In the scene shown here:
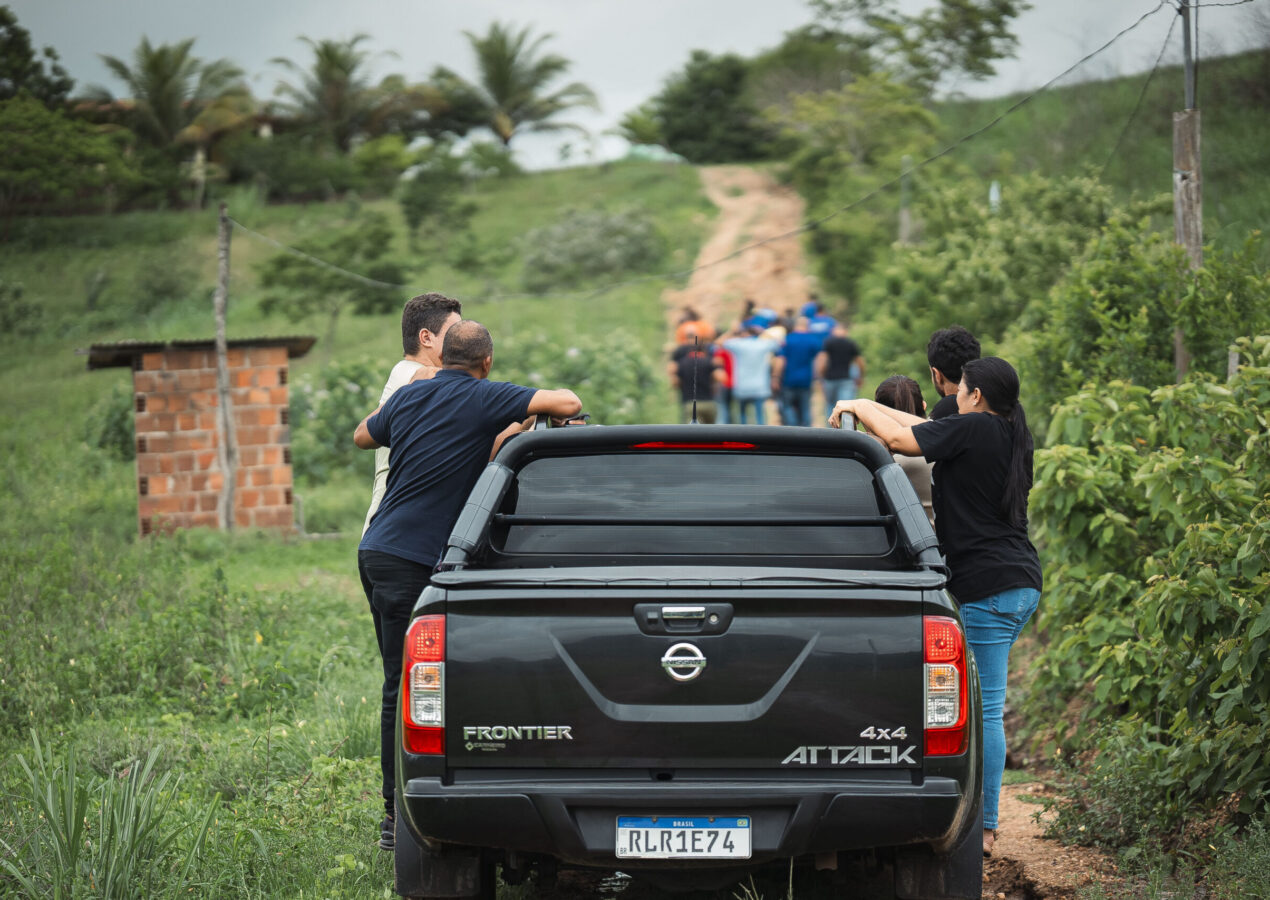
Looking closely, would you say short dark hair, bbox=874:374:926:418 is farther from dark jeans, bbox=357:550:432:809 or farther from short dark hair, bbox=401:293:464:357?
dark jeans, bbox=357:550:432:809

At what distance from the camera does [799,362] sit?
1800 cm

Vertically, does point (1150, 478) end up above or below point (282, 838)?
above

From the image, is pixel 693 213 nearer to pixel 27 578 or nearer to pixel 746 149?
pixel 746 149

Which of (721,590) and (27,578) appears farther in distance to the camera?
(27,578)

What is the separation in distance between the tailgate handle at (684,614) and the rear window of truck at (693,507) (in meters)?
0.84

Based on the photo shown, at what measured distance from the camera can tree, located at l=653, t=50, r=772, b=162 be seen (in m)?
61.1

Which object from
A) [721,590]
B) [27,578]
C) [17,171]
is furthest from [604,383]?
[17,171]

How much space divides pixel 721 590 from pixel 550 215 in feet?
160

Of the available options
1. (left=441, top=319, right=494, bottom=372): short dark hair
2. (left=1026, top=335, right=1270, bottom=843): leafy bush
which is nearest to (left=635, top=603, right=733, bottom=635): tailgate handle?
(left=441, top=319, right=494, bottom=372): short dark hair

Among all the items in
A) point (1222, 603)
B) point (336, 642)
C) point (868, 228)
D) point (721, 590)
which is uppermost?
point (868, 228)

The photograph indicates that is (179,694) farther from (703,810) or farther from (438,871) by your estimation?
(703,810)

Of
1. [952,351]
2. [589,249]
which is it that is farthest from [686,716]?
[589,249]

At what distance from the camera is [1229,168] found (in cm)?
2711

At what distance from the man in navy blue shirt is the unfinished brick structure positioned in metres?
10.0
